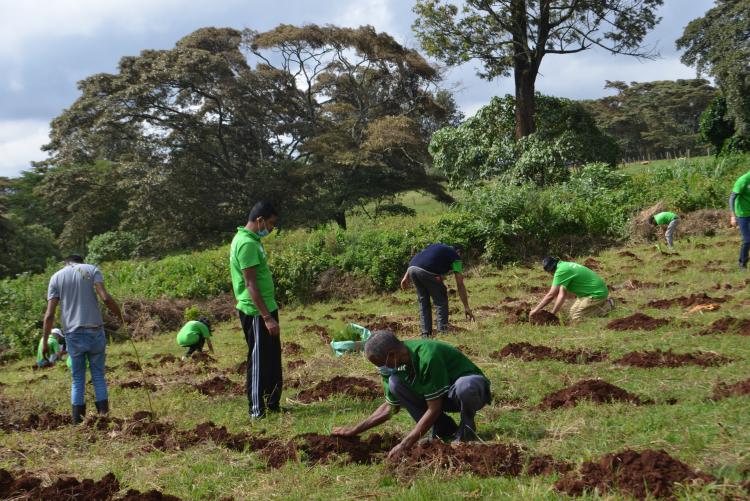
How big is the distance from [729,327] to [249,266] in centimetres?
564

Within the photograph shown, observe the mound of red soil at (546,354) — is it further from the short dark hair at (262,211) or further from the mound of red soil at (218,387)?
the short dark hair at (262,211)

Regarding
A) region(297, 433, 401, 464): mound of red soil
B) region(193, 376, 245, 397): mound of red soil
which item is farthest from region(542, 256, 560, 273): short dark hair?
region(297, 433, 401, 464): mound of red soil

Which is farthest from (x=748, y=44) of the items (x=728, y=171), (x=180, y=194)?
(x=180, y=194)

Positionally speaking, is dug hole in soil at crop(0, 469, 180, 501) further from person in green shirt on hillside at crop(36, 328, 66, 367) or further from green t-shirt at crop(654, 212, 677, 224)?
green t-shirt at crop(654, 212, 677, 224)

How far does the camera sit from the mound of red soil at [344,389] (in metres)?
6.94

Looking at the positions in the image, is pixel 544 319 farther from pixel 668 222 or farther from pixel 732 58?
pixel 732 58

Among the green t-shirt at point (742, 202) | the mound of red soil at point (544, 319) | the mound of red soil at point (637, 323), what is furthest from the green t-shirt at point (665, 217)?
the mound of red soil at point (637, 323)

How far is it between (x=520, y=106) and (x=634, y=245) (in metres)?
9.78

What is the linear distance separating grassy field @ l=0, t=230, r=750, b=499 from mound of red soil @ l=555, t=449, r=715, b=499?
81mm

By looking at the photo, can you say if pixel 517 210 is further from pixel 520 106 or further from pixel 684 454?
pixel 684 454

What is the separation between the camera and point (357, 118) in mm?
32750

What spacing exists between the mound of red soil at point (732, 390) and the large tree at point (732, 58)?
103 feet

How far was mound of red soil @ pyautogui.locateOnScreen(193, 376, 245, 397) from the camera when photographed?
7.71 metres

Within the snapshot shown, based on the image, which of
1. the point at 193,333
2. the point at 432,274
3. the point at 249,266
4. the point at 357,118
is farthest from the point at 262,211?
the point at 357,118
